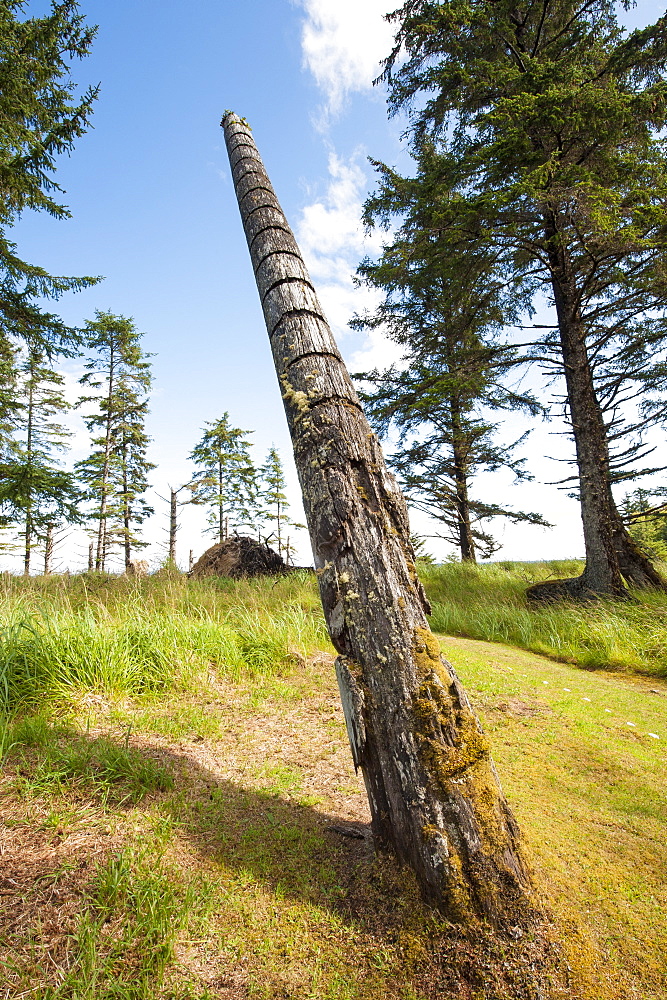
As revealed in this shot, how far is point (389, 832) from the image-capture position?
1.90 metres

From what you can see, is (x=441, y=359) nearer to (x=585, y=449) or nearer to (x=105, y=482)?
(x=585, y=449)

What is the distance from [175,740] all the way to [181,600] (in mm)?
2762

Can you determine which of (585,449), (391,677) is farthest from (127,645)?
(585,449)

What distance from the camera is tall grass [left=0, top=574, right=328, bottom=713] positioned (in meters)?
3.40

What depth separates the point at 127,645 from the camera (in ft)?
12.9

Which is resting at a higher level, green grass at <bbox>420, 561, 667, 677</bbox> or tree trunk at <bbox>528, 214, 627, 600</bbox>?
tree trunk at <bbox>528, 214, 627, 600</bbox>

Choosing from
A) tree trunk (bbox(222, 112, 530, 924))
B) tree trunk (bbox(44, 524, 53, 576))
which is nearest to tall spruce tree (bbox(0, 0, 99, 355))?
tree trunk (bbox(44, 524, 53, 576))

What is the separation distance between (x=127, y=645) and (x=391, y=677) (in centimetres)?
306

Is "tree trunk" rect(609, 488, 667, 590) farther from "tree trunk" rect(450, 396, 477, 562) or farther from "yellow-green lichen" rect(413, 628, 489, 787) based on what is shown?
"yellow-green lichen" rect(413, 628, 489, 787)

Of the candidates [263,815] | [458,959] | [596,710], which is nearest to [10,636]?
[263,815]

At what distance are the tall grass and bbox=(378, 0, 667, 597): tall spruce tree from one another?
20.0ft

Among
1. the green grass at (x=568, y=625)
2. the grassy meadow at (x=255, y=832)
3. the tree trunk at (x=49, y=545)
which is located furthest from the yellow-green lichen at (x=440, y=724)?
the tree trunk at (x=49, y=545)

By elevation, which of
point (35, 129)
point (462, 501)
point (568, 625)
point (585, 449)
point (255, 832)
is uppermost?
point (35, 129)

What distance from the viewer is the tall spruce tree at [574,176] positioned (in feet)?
21.6
